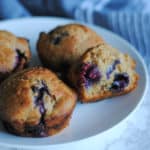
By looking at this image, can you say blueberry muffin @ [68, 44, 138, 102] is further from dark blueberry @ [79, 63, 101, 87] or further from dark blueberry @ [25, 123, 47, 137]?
dark blueberry @ [25, 123, 47, 137]

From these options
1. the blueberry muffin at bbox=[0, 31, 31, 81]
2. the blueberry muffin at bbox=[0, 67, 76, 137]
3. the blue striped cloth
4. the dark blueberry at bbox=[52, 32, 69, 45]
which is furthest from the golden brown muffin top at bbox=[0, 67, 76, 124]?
the blue striped cloth

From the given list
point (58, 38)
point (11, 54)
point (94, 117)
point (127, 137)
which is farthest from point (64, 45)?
point (127, 137)

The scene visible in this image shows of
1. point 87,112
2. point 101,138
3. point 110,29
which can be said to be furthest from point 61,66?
point 110,29

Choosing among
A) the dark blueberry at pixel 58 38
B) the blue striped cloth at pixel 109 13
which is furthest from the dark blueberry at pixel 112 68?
the blue striped cloth at pixel 109 13

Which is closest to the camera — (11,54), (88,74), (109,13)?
(88,74)

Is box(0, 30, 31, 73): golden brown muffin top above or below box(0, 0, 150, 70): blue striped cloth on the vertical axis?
above

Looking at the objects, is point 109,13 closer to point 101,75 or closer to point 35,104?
point 101,75
